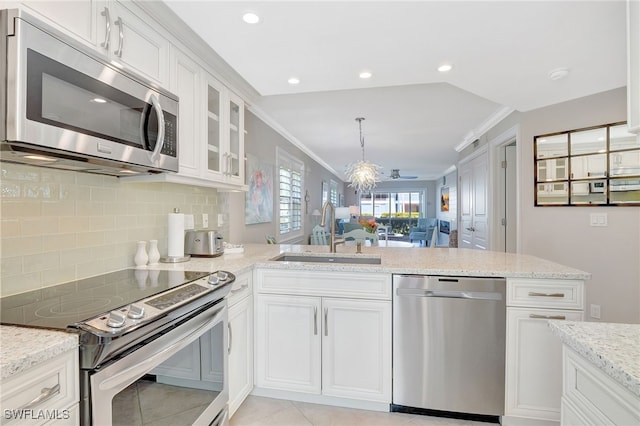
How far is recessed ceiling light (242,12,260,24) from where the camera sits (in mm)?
1632

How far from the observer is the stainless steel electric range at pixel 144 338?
907 millimetres

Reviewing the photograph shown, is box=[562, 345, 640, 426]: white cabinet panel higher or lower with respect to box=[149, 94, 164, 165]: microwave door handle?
lower

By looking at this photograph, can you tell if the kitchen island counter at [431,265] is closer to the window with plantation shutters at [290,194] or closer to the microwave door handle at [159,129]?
the microwave door handle at [159,129]

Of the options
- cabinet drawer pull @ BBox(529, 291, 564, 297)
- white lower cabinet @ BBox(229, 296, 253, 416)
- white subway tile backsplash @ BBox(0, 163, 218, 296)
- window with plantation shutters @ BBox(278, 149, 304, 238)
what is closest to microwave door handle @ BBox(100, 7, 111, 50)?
white subway tile backsplash @ BBox(0, 163, 218, 296)

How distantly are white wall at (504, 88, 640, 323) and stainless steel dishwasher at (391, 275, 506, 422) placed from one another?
6.02 feet

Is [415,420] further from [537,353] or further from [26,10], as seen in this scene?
[26,10]

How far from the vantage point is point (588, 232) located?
2.90 meters

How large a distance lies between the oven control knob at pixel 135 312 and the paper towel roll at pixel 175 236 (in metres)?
1.00

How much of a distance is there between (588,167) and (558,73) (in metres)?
1.09

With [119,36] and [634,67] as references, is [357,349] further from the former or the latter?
[119,36]

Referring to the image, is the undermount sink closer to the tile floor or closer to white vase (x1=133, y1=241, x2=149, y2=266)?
white vase (x1=133, y1=241, x2=149, y2=266)

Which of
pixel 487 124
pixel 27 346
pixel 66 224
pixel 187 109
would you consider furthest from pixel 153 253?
pixel 487 124

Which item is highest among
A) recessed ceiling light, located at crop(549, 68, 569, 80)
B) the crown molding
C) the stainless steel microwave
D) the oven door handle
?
the crown molding

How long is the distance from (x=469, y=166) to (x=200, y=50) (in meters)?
4.77
